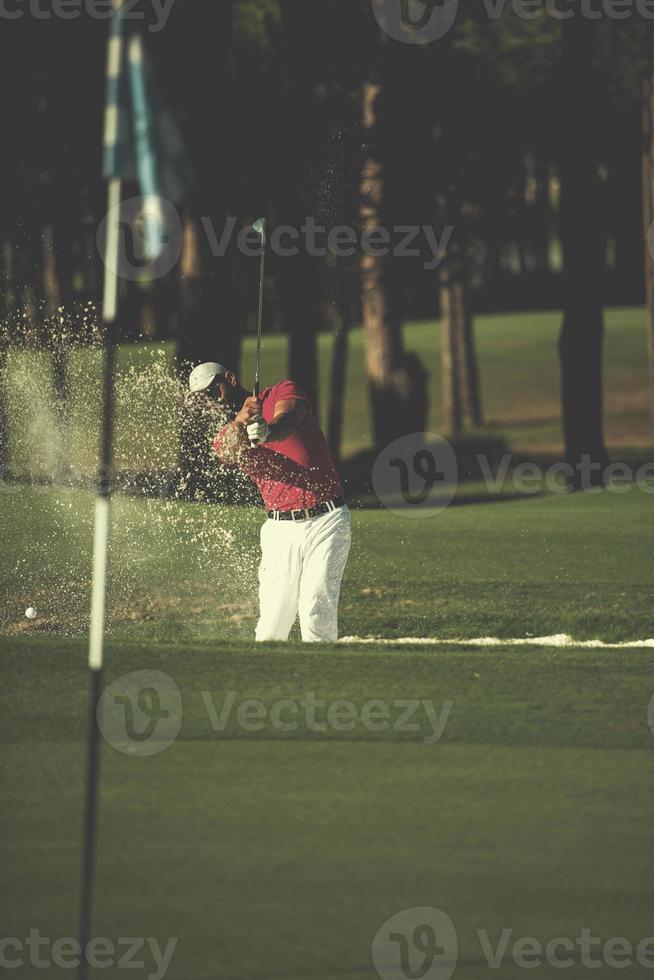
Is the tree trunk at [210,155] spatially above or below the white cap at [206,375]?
above

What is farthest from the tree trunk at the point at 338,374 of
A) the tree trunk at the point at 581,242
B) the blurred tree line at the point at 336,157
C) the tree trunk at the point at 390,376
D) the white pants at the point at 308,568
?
the white pants at the point at 308,568

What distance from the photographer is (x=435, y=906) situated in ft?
18.1

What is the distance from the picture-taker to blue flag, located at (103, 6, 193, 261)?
6.53 meters

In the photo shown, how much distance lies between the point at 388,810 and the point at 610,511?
12522 mm

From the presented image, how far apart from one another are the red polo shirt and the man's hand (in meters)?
0.22

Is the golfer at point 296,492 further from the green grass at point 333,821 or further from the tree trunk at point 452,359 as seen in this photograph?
the tree trunk at point 452,359

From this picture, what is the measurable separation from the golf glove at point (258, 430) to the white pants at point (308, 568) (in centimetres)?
68

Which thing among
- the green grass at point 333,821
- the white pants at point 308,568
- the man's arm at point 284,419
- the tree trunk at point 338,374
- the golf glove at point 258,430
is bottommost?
the green grass at point 333,821

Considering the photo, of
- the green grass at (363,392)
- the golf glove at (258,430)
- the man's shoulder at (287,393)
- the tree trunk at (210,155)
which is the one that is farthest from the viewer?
the tree trunk at (210,155)

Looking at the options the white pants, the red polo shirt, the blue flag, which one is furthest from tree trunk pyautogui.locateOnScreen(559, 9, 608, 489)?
the blue flag

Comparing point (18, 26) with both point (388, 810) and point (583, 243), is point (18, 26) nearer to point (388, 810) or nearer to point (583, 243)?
point (583, 243)

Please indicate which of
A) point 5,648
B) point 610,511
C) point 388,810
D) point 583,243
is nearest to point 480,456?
point 583,243

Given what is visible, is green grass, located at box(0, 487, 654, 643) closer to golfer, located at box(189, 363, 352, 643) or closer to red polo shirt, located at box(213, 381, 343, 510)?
golfer, located at box(189, 363, 352, 643)

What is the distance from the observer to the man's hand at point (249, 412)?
33.8ft
